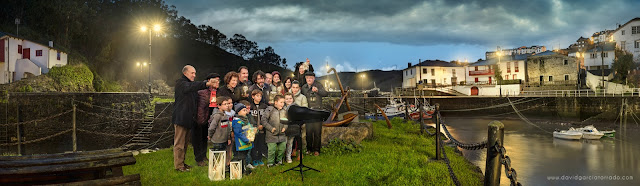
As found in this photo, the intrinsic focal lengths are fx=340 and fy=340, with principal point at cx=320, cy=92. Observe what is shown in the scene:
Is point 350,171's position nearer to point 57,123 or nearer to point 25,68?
point 57,123

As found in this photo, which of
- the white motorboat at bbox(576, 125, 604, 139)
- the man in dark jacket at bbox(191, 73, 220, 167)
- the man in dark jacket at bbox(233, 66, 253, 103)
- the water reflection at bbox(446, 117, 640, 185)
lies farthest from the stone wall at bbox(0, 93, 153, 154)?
the white motorboat at bbox(576, 125, 604, 139)

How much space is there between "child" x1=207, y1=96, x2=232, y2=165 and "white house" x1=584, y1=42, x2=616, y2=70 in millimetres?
77051

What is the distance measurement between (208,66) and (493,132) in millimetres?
102680

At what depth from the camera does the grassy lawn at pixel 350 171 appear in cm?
657

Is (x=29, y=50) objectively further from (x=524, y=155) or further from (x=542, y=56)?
(x=542, y=56)

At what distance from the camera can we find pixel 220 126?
6.65 m

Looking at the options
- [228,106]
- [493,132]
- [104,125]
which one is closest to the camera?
[493,132]

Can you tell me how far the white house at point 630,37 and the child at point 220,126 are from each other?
88607 mm

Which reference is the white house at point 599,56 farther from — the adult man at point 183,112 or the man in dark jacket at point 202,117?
the adult man at point 183,112

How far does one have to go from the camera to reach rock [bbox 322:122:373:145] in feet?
33.4

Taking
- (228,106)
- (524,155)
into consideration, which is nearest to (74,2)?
(228,106)

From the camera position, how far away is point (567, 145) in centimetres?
2042

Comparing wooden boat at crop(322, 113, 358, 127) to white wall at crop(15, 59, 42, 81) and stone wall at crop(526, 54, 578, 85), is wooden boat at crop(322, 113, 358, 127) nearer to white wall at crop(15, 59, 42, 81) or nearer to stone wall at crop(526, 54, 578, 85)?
white wall at crop(15, 59, 42, 81)

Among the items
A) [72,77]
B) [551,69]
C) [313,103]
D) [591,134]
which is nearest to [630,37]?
[551,69]
